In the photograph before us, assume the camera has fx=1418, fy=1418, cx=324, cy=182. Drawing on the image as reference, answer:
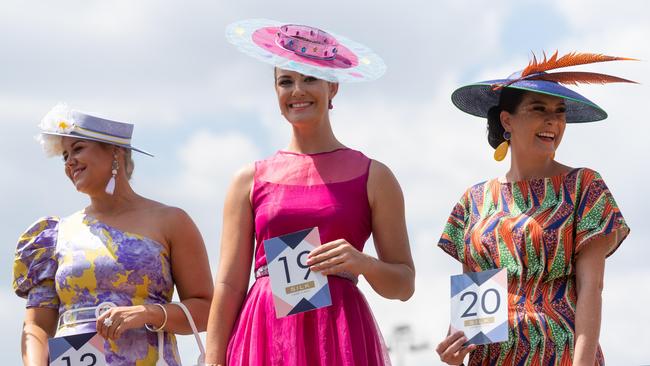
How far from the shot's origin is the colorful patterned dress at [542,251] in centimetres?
582

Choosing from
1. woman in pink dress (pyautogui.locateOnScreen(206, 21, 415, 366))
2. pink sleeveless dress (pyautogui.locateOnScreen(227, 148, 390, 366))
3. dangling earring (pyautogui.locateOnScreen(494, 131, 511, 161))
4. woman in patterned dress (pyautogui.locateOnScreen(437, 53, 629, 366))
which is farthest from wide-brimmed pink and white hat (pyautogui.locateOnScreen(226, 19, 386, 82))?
dangling earring (pyautogui.locateOnScreen(494, 131, 511, 161))

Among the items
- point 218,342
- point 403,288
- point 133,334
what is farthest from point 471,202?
point 133,334

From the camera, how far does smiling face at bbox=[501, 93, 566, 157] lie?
238 inches

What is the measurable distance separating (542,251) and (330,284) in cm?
89

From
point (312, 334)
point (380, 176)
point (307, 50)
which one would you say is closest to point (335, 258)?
point (312, 334)

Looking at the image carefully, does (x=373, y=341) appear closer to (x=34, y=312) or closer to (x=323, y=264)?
(x=323, y=264)

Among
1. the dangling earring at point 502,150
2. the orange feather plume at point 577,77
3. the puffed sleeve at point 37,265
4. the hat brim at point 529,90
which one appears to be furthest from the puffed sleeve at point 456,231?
the puffed sleeve at point 37,265

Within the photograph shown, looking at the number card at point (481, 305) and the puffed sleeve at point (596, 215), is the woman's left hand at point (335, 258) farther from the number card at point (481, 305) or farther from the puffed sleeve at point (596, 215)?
the puffed sleeve at point (596, 215)

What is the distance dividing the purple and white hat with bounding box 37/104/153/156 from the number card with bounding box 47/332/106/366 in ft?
3.47

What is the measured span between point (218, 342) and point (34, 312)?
4.90 feet

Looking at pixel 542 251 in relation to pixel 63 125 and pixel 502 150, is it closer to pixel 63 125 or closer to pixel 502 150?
pixel 502 150

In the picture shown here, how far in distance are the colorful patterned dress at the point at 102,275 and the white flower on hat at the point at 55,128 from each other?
0.39 meters

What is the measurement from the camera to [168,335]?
22.3 ft

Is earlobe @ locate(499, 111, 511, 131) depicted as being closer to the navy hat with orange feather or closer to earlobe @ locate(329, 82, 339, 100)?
the navy hat with orange feather
